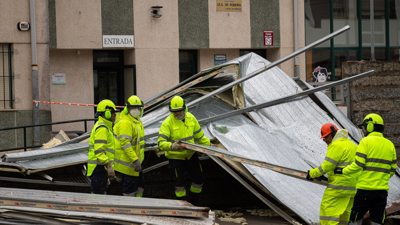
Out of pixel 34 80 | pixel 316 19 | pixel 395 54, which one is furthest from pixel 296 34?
pixel 34 80

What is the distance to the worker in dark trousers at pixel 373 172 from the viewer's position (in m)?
6.33

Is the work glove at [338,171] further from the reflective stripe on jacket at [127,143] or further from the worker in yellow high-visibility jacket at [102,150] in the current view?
the worker in yellow high-visibility jacket at [102,150]

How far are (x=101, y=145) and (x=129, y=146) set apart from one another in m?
0.47

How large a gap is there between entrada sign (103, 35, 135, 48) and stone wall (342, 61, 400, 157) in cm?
→ 792

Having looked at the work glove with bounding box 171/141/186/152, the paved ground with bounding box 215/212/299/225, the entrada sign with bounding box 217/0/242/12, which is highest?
the entrada sign with bounding box 217/0/242/12

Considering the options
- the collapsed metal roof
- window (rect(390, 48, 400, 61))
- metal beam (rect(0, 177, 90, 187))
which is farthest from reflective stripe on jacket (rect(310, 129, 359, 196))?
window (rect(390, 48, 400, 61))

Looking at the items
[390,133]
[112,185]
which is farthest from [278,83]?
[112,185]

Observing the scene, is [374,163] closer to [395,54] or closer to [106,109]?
[106,109]

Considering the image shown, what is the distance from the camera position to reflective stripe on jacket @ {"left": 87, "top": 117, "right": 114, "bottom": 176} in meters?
7.01

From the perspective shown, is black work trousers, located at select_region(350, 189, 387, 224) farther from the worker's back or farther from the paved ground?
the paved ground

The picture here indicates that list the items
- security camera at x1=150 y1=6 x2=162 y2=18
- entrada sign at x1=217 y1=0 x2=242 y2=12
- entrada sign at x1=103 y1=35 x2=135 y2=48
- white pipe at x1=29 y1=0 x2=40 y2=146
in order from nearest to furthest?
white pipe at x1=29 y1=0 x2=40 y2=146, entrada sign at x1=103 y1=35 x2=135 y2=48, security camera at x1=150 y1=6 x2=162 y2=18, entrada sign at x1=217 y1=0 x2=242 y2=12

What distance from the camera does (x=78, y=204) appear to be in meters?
5.32

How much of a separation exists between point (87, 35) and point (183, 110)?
915 cm

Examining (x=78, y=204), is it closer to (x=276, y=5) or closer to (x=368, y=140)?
(x=368, y=140)
